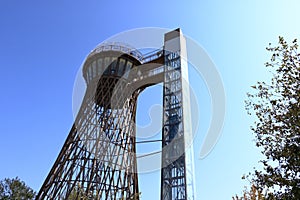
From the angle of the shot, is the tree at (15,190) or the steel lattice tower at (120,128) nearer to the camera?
the steel lattice tower at (120,128)

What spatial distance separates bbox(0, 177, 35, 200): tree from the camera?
2311 centimetres

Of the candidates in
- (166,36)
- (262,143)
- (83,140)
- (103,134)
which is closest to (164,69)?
(166,36)

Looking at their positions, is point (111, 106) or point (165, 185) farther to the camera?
point (111, 106)

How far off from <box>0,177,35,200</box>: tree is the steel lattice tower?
8.08 m

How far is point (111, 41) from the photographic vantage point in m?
20.0

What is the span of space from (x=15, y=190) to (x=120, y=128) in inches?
464

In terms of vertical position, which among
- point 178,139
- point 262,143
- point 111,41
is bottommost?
point 262,143

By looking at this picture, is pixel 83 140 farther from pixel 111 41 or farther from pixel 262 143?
pixel 262 143

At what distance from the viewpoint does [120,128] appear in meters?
18.8

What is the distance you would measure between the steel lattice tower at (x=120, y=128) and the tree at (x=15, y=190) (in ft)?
26.5

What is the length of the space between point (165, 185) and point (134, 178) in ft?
12.9

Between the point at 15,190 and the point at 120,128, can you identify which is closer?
the point at 120,128

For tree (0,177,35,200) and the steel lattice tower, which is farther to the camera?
tree (0,177,35,200)

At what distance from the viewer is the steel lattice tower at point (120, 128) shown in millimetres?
15000
